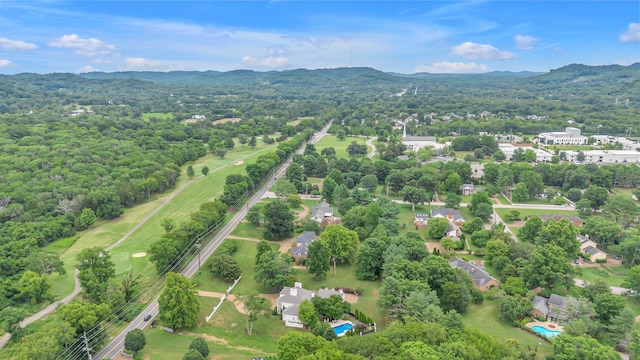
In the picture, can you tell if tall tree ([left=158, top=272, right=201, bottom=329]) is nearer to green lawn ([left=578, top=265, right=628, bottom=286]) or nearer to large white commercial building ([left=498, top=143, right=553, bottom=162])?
green lawn ([left=578, top=265, right=628, bottom=286])

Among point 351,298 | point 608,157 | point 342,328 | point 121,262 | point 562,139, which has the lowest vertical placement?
point 121,262

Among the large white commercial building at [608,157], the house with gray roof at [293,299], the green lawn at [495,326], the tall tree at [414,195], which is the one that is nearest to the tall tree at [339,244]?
the house with gray roof at [293,299]

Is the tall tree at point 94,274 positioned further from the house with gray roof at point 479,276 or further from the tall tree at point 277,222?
the house with gray roof at point 479,276

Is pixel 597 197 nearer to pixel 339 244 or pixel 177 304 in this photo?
pixel 339 244

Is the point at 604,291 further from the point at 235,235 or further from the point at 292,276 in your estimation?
the point at 235,235

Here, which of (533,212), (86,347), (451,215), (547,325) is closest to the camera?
(86,347)

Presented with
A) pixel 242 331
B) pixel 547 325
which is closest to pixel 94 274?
pixel 242 331
